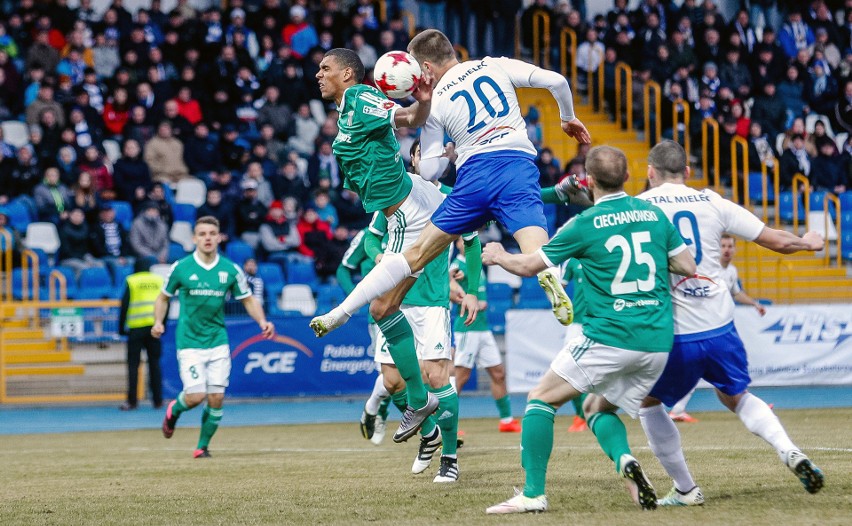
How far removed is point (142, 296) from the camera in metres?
17.8

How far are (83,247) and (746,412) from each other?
47.3 ft

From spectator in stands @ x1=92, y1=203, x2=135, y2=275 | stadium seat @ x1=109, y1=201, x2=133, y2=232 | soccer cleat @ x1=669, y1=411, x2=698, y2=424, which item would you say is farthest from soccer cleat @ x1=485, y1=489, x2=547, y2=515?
stadium seat @ x1=109, y1=201, x2=133, y2=232

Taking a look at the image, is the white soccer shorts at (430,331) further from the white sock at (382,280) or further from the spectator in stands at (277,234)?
the spectator in stands at (277,234)

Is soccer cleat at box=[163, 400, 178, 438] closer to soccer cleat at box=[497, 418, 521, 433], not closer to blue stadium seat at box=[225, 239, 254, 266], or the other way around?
soccer cleat at box=[497, 418, 521, 433]

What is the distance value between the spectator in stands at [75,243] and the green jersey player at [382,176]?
1118 cm

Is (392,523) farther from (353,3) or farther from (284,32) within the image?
(353,3)

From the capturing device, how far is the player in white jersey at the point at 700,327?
6.75m

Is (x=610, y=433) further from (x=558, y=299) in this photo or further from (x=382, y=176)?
(x=382, y=176)

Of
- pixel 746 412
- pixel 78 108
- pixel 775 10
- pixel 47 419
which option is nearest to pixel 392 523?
pixel 746 412

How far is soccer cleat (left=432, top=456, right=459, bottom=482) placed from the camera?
8.45 m

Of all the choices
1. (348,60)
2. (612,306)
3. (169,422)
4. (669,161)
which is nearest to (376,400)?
(169,422)

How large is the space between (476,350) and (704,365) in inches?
312

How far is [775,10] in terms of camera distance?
28.9 meters

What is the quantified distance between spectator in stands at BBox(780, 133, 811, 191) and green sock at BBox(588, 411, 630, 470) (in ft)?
58.1
